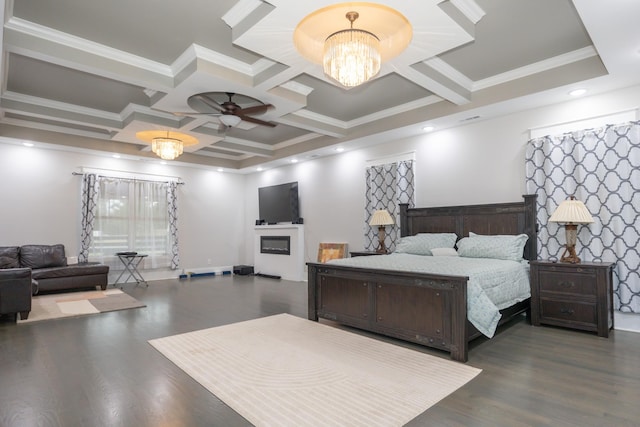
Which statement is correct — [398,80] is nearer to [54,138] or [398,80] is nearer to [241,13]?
[241,13]

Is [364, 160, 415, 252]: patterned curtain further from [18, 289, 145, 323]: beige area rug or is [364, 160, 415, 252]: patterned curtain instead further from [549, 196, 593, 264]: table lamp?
[18, 289, 145, 323]: beige area rug

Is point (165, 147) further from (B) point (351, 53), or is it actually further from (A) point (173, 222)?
Result: (B) point (351, 53)

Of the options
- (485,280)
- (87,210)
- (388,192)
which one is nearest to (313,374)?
(485,280)

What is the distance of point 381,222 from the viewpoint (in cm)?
604

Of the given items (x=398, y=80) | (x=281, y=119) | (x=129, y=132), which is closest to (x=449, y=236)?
(x=398, y=80)

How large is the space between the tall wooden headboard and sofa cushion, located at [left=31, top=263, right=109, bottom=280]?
5.66 metres

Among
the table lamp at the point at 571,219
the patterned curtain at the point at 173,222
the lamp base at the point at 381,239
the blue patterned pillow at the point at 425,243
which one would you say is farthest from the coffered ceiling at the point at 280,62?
the patterned curtain at the point at 173,222

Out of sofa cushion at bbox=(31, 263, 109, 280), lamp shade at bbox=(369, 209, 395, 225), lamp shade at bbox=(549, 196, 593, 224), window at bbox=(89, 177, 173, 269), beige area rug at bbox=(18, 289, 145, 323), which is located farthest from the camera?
window at bbox=(89, 177, 173, 269)

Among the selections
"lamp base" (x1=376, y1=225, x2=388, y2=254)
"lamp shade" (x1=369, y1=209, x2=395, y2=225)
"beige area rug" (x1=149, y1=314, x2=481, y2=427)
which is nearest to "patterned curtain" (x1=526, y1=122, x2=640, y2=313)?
"lamp shade" (x1=369, y1=209, x2=395, y2=225)

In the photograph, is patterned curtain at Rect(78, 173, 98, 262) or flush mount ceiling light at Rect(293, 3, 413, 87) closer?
flush mount ceiling light at Rect(293, 3, 413, 87)

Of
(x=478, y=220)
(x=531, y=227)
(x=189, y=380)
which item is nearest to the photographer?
(x=189, y=380)

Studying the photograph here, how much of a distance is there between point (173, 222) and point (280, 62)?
6054mm

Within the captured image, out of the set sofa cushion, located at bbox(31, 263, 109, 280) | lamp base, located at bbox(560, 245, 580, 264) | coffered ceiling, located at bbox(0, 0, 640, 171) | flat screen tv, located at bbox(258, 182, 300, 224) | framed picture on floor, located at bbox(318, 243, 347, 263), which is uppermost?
coffered ceiling, located at bbox(0, 0, 640, 171)

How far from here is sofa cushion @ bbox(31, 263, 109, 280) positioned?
6195 mm
